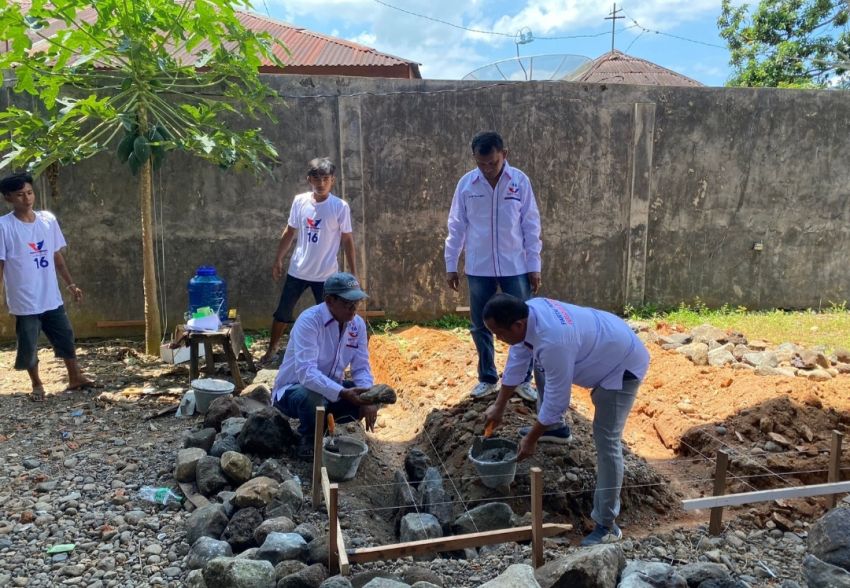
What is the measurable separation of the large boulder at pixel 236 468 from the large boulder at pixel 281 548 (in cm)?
76

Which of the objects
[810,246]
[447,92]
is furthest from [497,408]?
[810,246]

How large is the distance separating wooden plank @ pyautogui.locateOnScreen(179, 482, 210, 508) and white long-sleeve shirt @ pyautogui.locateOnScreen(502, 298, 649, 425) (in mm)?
1885

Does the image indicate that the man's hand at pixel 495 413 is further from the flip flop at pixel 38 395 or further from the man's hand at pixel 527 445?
the flip flop at pixel 38 395

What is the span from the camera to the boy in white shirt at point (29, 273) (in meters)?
5.34

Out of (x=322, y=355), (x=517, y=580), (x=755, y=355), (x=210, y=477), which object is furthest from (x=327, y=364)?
(x=755, y=355)

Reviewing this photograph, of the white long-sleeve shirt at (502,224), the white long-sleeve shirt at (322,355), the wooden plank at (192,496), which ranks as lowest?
the wooden plank at (192,496)

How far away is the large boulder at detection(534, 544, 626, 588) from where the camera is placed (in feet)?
9.24

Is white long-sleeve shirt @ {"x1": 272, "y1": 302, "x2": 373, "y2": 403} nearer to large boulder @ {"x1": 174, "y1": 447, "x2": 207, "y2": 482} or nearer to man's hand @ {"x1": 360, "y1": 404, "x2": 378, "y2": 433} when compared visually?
man's hand @ {"x1": 360, "y1": 404, "x2": 378, "y2": 433}

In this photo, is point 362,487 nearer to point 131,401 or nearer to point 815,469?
point 131,401

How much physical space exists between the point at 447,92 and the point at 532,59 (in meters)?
4.33

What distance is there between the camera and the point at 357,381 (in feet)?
14.4

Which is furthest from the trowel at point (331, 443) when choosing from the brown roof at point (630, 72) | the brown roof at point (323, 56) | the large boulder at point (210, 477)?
the brown roof at point (630, 72)

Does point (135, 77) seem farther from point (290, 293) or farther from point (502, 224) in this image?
point (502, 224)

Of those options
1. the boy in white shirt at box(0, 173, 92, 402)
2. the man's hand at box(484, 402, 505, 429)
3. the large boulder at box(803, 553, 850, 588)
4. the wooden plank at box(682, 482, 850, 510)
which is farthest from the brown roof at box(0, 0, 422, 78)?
the large boulder at box(803, 553, 850, 588)
